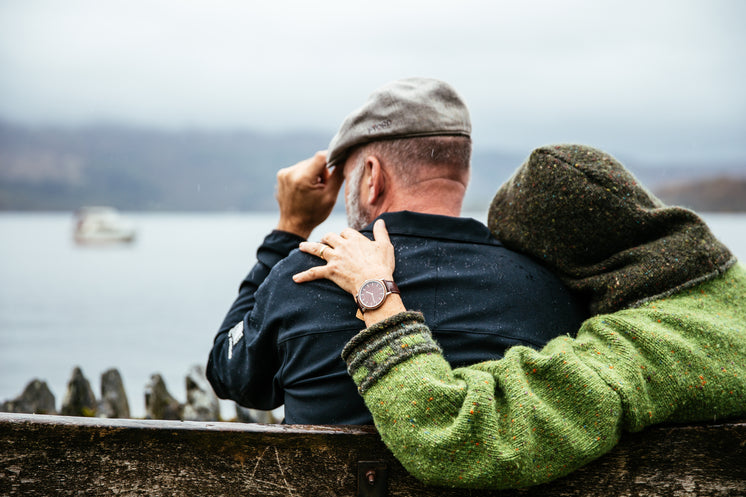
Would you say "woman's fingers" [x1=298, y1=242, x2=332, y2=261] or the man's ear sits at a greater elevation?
the man's ear

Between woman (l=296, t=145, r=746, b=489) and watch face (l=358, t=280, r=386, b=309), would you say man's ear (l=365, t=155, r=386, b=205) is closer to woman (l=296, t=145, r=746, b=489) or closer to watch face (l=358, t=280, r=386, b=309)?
woman (l=296, t=145, r=746, b=489)

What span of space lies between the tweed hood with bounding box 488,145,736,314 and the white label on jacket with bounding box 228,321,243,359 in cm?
82

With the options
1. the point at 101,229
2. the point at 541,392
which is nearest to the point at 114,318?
the point at 541,392

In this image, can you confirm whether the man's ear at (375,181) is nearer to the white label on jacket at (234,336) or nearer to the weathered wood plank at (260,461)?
the white label on jacket at (234,336)

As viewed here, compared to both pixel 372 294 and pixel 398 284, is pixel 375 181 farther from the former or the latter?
pixel 372 294

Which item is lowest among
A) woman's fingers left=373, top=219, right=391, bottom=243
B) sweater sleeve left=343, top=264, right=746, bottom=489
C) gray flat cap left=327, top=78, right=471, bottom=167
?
sweater sleeve left=343, top=264, right=746, bottom=489

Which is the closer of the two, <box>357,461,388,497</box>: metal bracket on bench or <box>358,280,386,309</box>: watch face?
<box>357,461,388,497</box>: metal bracket on bench

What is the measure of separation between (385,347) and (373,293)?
0.17 metres

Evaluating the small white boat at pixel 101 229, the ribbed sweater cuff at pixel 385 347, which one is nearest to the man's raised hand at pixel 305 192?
the ribbed sweater cuff at pixel 385 347

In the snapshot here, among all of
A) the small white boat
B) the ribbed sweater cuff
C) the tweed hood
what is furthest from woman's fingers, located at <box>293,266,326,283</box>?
the small white boat

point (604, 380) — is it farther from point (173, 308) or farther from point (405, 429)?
point (173, 308)

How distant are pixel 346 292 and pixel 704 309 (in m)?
0.85

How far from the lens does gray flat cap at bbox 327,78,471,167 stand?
199cm

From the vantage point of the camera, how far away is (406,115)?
6.54ft
